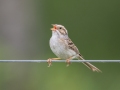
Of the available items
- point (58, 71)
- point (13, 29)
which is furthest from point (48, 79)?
point (13, 29)

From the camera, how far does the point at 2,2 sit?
53.1ft

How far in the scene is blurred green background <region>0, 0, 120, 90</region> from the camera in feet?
50.3

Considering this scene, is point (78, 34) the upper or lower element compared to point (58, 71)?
upper

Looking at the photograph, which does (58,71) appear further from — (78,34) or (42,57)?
(78,34)

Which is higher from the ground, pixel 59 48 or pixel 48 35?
pixel 48 35

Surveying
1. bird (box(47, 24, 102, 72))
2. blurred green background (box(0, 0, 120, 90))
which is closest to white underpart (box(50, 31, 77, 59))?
bird (box(47, 24, 102, 72))

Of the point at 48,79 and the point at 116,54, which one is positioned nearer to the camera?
the point at 48,79

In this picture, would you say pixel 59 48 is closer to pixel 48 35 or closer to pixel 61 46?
pixel 61 46

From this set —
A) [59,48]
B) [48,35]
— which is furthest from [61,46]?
[48,35]

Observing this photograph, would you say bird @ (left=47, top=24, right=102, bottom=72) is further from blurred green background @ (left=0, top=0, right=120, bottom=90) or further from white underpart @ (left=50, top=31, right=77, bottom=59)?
blurred green background @ (left=0, top=0, right=120, bottom=90)

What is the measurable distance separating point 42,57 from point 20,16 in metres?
0.97

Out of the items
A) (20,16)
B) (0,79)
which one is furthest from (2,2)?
(0,79)

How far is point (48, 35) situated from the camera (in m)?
16.8

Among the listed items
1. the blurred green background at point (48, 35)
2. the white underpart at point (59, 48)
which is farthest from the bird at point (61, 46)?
the blurred green background at point (48, 35)
